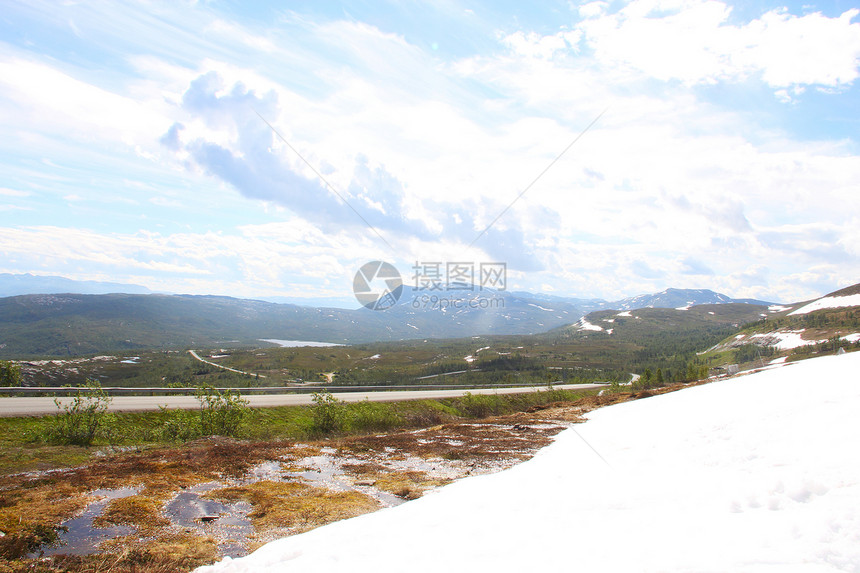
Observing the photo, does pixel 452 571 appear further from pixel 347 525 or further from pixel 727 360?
pixel 727 360

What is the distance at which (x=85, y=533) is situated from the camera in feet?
31.0

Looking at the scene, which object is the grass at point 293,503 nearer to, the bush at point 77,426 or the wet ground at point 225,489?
the wet ground at point 225,489

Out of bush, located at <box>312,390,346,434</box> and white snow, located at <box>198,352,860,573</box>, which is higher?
white snow, located at <box>198,352,860,573</box>

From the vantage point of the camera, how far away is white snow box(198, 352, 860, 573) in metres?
5.69

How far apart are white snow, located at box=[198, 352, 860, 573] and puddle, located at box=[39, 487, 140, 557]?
3.98 meters

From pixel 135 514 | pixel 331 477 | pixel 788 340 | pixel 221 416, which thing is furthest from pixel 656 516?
pixel 788 340

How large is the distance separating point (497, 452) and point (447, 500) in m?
10.7

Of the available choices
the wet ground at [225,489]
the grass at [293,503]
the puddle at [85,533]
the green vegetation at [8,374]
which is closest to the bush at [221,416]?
the wet ground at [225,489]

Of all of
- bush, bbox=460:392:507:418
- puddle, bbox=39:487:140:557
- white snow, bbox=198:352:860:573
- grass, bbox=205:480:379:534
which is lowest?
bush, bbox=460:392:507:418

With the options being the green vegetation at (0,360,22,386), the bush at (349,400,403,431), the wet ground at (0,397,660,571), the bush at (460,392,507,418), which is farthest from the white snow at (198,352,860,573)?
the green vegetation at (0,360,22,386)

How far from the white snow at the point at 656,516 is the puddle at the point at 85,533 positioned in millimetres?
3978

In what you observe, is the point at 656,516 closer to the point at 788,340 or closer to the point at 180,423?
the point at 180,423

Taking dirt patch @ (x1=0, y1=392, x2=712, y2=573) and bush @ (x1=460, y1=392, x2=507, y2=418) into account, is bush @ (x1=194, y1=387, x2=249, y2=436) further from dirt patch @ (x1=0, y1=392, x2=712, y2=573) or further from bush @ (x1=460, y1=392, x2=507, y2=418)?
bush @ (x1=460, y1=392, x2=507, y2=418)

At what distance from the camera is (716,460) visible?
10.7 m
